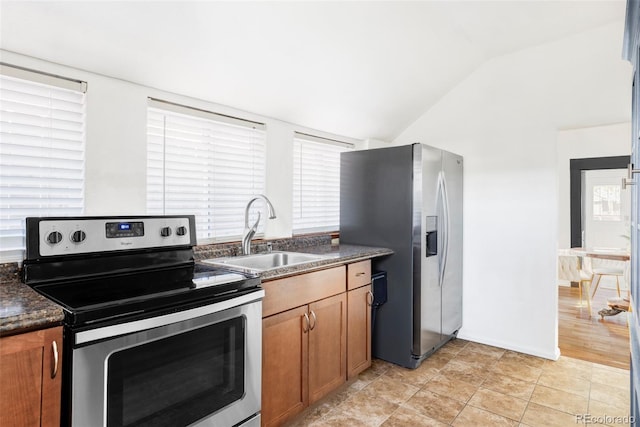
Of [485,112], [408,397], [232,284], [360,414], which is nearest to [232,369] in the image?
[232,284]

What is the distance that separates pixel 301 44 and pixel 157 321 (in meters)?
1.73

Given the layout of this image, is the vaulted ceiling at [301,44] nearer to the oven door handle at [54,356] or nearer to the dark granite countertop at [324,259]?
the dark granite countertop at [324,259]

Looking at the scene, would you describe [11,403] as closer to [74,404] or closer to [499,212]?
[74,404]

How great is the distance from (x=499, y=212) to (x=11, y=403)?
11.1 feet

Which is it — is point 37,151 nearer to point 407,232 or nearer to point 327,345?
point 327,345

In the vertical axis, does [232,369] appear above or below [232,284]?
below

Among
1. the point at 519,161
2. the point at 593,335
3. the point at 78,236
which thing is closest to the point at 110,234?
the point at 78,236

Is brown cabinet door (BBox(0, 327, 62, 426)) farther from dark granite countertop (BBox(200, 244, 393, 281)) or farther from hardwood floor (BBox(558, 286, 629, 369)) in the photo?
hardwood floor (BBox(558, 286, 629, 369))

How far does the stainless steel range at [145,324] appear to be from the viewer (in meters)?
1.17

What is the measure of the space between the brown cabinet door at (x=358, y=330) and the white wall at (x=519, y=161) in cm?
130

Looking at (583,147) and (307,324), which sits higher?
(583,147)

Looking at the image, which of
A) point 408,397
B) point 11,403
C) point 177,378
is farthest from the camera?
point 408,397

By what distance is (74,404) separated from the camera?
44.6 inches

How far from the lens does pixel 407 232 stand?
9.29 ft
